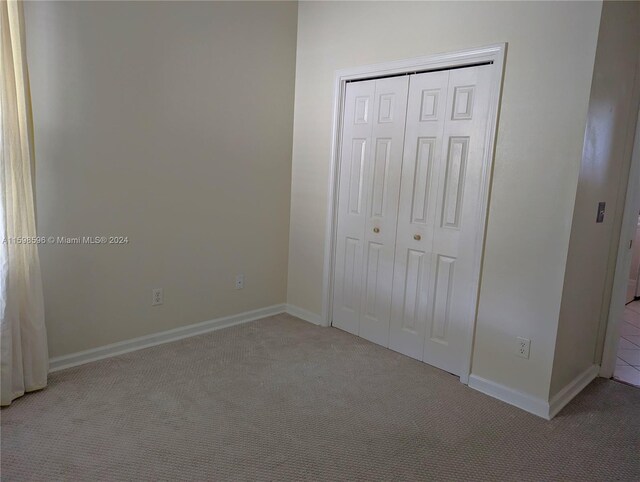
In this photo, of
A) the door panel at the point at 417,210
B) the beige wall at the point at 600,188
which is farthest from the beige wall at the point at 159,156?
the beige wall at the point at 600,188

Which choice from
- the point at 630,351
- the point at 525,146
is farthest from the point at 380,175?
the point at 630,351

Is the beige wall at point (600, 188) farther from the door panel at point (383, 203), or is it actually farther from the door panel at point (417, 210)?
the door panel at point (383, 203)

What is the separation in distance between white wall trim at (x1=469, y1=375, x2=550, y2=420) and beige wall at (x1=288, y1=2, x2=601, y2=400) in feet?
0.12

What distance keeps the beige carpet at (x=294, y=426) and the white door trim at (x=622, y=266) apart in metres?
0.18

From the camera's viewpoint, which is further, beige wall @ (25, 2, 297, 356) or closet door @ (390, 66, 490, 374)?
closet door @ (390, 66, 490, 374)

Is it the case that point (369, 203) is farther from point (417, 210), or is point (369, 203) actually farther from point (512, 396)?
point (512, 396)

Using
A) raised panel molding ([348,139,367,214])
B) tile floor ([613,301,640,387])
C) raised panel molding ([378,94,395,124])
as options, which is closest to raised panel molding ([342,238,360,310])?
raised panel molding ([348,139,367,214])

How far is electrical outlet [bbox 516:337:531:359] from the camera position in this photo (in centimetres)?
254

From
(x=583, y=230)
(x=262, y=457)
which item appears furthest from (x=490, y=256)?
(x=262, y=457)

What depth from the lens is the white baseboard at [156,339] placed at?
2764mm

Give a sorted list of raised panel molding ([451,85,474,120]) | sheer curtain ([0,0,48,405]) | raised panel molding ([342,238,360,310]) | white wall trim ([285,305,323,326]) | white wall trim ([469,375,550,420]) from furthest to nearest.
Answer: white wall trim ([285,305,323,326])
raised panel molding ([342,238,360,310])
raised panel molding ([451,85,474,120])
white wall trim ([469,375,550,420])
sheer curtain ([0,0,48,405])

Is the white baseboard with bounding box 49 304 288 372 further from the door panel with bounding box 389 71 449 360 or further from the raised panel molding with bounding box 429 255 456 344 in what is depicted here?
the raised panel molding with bounding box 429 255 456 344

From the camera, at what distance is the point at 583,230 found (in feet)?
8.18

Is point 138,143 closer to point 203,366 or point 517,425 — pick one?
point 203,366
